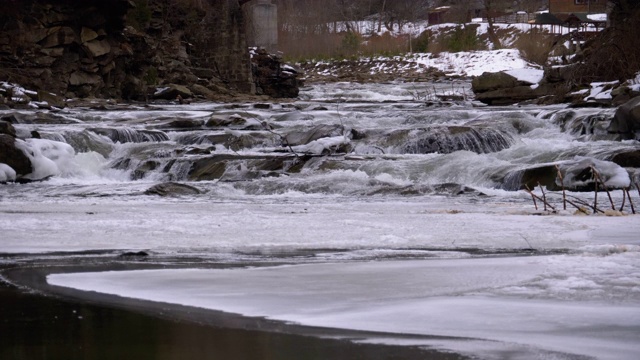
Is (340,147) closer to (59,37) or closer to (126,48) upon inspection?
(59,37)

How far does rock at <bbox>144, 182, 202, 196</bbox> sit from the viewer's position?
34.3 ft

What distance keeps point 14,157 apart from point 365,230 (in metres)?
7.56

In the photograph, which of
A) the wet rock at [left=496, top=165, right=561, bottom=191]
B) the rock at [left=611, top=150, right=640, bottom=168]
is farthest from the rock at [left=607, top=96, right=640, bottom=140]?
the wet rock at [left=496, top=165, right=561, bottom=191]

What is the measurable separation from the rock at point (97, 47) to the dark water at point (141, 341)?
24.1m

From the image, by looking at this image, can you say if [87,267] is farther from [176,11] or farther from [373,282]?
[176,11]

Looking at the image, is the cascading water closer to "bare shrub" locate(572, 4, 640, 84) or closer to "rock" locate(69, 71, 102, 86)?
"bare shrub" locate(572, 4, 640, 84)

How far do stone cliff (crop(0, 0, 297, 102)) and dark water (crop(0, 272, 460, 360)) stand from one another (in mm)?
22409

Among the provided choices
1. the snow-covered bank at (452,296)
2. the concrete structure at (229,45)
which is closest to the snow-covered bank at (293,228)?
the snow-covered bank at (452,296)

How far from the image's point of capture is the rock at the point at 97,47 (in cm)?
2666

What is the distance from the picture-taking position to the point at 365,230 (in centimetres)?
661

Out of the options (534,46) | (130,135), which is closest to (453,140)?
(130,135)

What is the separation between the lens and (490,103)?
24.7m

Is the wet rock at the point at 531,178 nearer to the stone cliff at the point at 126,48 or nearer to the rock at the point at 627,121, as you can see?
the rock at the point at 627,121

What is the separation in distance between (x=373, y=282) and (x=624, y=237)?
2351mm
